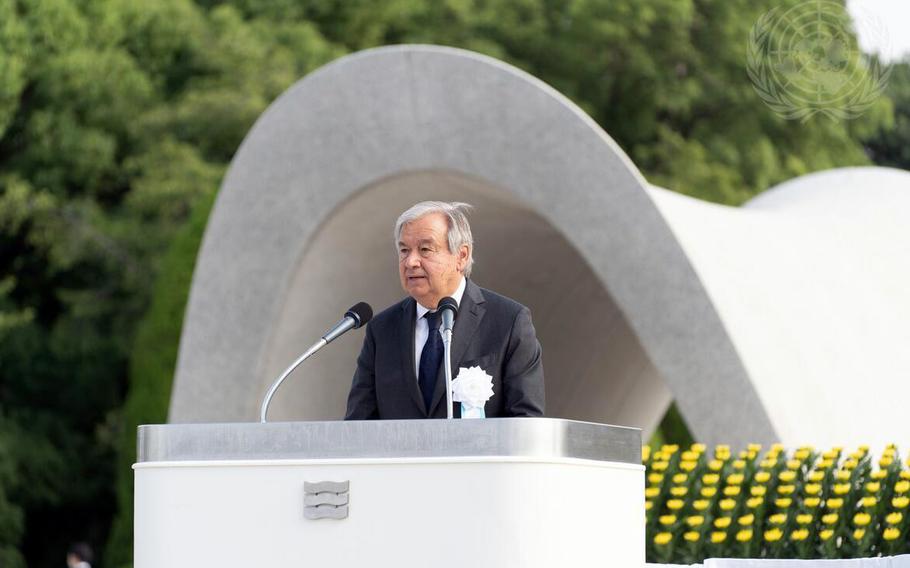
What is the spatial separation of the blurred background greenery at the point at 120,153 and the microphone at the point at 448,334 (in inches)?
449

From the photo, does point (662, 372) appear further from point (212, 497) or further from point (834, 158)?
point (834, 158)

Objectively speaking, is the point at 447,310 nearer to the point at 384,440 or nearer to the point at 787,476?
the point at 384,440

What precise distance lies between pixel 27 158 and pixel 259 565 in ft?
49.8

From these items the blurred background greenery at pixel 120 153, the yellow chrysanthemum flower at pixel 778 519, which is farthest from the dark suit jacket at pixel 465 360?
the blurred background greenery at pixel 120 153

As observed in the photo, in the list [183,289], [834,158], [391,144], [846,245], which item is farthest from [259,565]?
[834,158]

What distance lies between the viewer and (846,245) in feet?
34.3

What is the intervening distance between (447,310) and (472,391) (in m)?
0.22

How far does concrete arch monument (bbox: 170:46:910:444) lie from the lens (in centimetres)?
808

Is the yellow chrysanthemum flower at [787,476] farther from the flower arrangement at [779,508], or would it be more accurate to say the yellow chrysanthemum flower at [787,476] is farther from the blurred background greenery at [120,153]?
the blurred background greenery at [120,153]

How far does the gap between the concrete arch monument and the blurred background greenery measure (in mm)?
5643

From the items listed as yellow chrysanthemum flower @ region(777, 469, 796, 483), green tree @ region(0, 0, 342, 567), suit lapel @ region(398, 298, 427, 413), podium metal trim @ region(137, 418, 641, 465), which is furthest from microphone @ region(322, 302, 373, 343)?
green tree @ region(0, 0, 342, 567)

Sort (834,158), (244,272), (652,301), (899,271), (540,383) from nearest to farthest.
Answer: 1. (540,383)
2. (652,301)
3. (244,272)
4. (899,271)
5. (834,158)

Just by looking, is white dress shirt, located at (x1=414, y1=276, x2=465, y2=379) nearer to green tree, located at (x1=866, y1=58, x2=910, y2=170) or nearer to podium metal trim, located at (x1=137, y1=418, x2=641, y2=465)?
podium metal trim, located at (x1=137, y1=418, x2=641, y2=465)

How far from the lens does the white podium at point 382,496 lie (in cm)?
348
